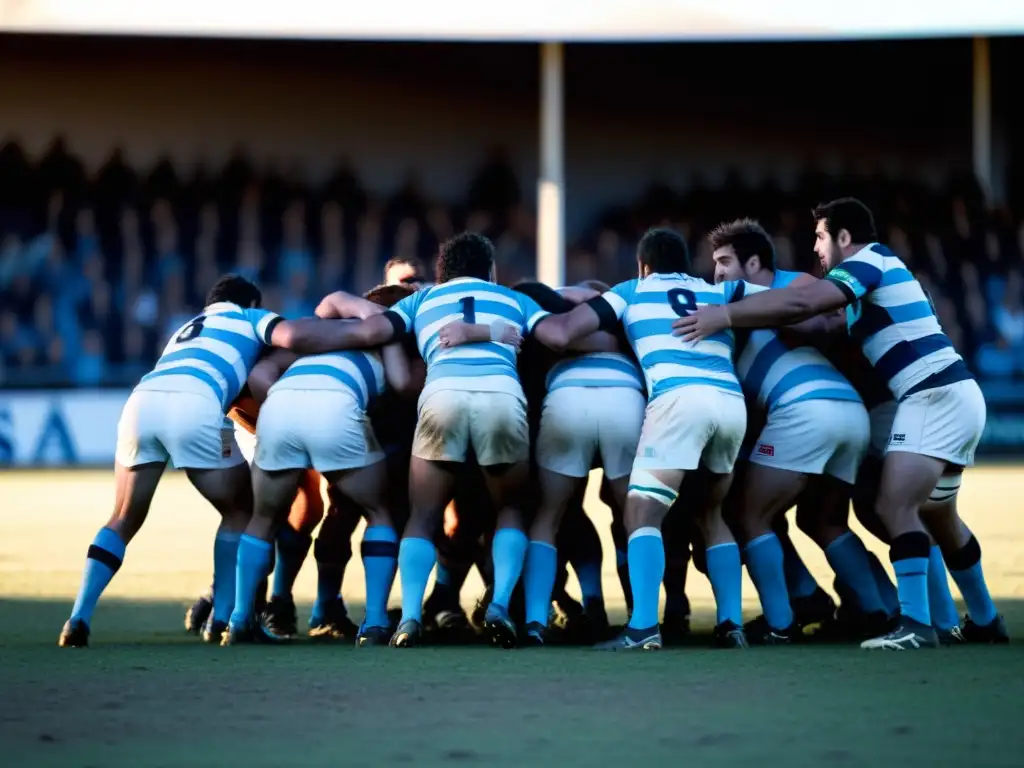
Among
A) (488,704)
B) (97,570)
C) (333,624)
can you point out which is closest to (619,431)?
(333,624)

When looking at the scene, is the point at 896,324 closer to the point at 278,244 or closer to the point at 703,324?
the point at 703,324

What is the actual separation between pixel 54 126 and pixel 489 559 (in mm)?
17622

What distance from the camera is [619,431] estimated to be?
6.08 metres

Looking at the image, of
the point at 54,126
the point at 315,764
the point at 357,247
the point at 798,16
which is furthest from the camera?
the point at 54,126

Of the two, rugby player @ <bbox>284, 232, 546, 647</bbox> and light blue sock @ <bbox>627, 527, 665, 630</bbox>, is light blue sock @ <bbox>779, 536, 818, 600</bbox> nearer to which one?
light blue sock @ <bbox>627, 527, 665, 630</bbox>

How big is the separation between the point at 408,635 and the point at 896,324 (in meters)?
2.11

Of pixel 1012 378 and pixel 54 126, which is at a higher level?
pixel 54 126

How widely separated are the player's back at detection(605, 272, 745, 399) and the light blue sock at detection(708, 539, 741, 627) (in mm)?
593

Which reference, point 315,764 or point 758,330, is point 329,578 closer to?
point 758,330

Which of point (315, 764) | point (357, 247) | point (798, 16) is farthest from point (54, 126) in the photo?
point (315, 764)

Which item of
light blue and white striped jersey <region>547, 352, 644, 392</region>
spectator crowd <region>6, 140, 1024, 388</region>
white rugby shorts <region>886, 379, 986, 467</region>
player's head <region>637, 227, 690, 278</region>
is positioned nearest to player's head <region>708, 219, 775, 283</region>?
player's head <region>637, 227, 690, 278</region>

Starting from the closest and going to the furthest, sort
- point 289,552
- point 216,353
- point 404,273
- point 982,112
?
point 216,353, point 289,552, point 404,273, point 982,112

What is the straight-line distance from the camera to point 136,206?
2047 centimetres

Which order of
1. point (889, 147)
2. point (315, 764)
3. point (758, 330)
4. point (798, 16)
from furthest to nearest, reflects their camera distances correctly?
point (889, 147) → point (798, 16) → point (758, 330) → point (315, 764)
